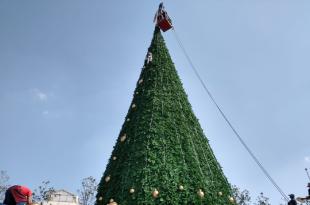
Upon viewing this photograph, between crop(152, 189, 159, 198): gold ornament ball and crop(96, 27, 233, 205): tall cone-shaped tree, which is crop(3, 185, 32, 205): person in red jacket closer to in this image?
crop(96, 27, 233, 205): tall cone-shaped tree

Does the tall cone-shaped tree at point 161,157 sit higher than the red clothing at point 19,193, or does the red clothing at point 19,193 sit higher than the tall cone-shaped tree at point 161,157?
the tall cone-shaped tree at point 161,157

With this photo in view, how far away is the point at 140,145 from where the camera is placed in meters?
7.48

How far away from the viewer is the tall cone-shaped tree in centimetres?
671

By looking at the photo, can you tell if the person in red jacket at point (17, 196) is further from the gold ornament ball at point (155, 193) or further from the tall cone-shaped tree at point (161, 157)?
the gold ornament ball at point (155, 193)

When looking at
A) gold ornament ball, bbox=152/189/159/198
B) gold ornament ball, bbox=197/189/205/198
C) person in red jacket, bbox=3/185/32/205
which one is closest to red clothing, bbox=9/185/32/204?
person in red jacket, bbox=3/185/32/205

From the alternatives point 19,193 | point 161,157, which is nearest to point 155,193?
point 161,157

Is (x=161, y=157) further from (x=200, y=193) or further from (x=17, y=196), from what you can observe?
(x=17, y=196)

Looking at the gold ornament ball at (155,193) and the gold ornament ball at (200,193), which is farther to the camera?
the gold ornament ball at (200,193)

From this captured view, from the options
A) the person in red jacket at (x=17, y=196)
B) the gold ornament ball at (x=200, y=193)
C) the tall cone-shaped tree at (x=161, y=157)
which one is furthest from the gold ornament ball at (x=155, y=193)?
the person in red jacket at (x=17, y=196)

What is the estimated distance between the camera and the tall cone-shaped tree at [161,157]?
6711 mm

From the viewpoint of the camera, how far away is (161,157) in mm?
7199

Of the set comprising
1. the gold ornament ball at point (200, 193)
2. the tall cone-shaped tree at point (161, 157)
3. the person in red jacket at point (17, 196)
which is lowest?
the gold ornament ball at point (200, 193)

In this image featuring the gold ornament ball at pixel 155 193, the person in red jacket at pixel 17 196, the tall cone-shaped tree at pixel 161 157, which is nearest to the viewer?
the person in red jacket at pixel 17 196

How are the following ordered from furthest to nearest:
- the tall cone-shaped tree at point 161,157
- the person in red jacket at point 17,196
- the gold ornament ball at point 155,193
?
the tall cone-shaped tree at point 161,157 → the gold ornament ball at point 155,193 → the person in red jacket at point 17,196
